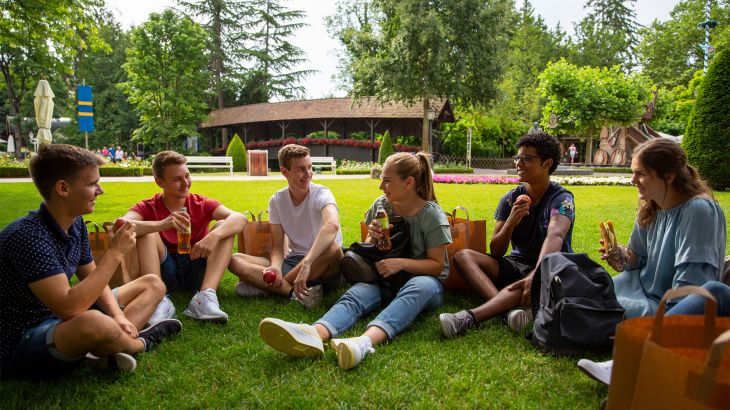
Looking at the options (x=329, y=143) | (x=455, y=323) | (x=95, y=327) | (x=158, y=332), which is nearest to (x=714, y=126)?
(x=455, y=323)

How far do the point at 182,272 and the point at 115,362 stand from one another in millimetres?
1421

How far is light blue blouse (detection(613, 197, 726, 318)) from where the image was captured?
246 centimetres

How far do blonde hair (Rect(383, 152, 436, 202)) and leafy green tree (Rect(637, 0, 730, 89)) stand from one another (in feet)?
140

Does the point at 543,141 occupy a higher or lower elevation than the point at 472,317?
higher

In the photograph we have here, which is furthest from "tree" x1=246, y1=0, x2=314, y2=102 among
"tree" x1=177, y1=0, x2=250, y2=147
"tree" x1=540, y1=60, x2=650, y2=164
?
"tree" x1=540, y1=60, x2=650, y2=164

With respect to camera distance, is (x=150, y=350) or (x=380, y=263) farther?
(x=380, y=263)

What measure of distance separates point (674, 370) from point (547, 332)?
4.86 feet

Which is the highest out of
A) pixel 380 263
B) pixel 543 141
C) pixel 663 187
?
pixel 543 141

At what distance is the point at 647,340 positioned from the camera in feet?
A: 4.68

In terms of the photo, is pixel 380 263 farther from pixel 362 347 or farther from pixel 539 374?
pixel 539 374

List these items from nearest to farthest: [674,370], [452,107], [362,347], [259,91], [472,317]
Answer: [674,370]
[362,347]
[472,317]
[452,107]
[259,91]

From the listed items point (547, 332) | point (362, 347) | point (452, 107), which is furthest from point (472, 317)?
point (452, 107)

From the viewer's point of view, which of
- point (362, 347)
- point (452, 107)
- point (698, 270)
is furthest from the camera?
point (452, 107)

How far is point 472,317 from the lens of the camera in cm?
314
